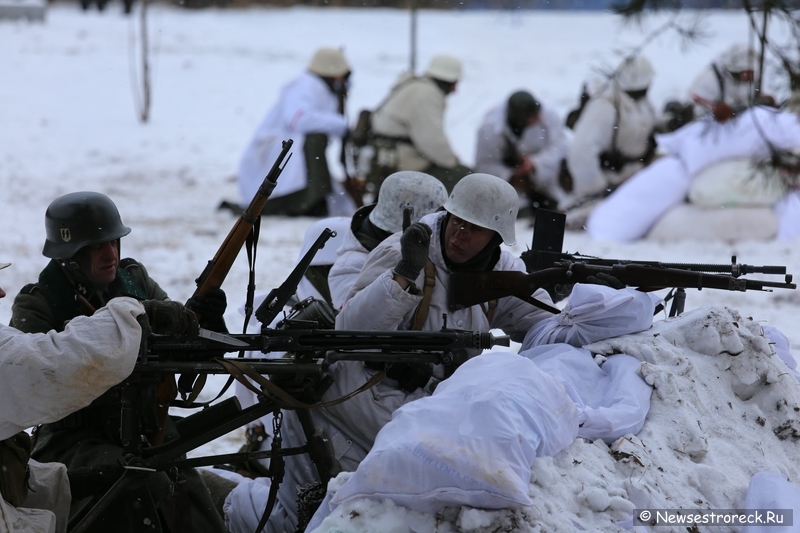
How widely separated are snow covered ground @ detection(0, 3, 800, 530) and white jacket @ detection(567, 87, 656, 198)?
83 cm

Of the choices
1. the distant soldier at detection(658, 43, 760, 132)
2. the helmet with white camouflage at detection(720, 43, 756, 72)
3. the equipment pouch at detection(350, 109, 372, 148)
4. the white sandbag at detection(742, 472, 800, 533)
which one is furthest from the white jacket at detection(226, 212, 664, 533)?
the helmet with white camouflage at detection(720, 43, 756, 72)

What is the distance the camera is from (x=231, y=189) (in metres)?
11.2

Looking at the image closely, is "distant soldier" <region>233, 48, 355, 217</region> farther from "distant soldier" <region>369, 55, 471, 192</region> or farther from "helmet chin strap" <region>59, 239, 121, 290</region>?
"helmet chin strap" <region>59, 239, 121, 290</region>

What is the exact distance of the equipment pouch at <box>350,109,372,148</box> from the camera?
9.16m

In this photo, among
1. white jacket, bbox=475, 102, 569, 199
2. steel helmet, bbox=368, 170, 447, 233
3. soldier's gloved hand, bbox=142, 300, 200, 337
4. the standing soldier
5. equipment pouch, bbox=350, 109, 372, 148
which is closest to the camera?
soldier's gloved hand, bbox=142, 300, 200, 337

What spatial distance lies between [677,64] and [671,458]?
17.9m

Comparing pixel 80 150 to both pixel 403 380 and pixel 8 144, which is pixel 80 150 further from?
pixel 403 380

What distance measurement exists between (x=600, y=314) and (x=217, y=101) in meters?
13.9

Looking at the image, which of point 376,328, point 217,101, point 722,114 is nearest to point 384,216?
point 376,328

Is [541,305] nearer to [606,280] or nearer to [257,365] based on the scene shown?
[606,280]

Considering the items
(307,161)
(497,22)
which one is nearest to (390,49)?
(497,22)

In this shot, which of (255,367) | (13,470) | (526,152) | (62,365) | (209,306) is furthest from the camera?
(526,152)

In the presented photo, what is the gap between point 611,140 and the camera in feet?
31.0

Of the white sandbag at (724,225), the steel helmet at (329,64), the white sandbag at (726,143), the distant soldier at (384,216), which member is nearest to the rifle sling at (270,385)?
the distant soldier at (384,216)
